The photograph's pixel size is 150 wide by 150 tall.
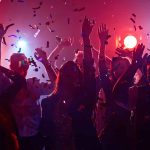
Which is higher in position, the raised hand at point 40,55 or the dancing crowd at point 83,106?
the raised hand at point 40,55

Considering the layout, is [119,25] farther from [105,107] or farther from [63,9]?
[105,107]

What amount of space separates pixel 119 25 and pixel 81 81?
36.6 ft

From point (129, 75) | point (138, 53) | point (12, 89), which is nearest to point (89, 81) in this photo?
point (129, 75)

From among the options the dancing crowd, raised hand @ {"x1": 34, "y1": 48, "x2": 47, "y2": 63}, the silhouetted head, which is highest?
raised hand @ {"x1": 34, "y1": 48, "x2": 47, "y2": 63}

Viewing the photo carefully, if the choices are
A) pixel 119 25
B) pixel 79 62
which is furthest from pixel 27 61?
pixel 119 25

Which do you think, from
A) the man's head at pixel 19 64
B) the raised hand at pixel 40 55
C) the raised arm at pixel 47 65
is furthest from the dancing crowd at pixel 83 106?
the raised hand at pixel 40 55

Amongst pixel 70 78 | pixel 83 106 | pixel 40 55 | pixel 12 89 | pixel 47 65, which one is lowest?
pixel 83 106

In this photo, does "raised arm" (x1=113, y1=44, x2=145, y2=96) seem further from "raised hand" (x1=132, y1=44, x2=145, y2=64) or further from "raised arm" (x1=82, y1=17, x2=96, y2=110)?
"raised arm" (x1=82, y1=17, x2=96, y2=110)

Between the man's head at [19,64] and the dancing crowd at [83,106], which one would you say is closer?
the dancing crowd at [83,106]

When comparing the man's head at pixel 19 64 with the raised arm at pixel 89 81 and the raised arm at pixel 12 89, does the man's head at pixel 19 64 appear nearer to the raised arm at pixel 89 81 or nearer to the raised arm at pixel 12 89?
the raised arm at pixel 12 89

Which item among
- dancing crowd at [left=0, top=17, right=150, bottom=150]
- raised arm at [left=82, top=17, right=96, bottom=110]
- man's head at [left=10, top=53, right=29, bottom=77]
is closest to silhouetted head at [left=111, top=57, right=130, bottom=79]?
dancing crowd at [left=0, top=17, right=150, bottom=150]

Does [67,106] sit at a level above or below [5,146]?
above

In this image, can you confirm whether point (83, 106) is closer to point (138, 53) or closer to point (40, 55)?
point (138, 53)

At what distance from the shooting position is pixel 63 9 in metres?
15.5
